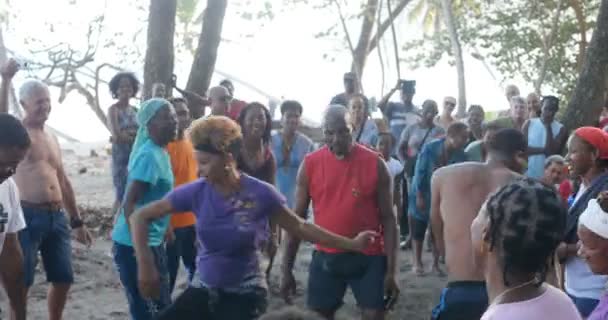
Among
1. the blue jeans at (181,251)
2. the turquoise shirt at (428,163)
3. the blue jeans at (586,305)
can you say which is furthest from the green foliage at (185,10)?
the blue jeans at (586,305)

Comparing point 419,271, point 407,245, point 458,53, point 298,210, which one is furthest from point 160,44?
point 458,53

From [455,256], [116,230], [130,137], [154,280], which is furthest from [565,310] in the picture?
[130,137]

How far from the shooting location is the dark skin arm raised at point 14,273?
530cm

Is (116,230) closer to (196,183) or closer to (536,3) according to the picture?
(196,183)

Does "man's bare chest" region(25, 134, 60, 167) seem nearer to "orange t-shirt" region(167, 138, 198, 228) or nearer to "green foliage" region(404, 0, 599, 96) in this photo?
"orange t-shirt" region(167, 138, 198, 228)

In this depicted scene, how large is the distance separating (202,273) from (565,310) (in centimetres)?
222

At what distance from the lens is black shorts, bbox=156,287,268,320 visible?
4434mm

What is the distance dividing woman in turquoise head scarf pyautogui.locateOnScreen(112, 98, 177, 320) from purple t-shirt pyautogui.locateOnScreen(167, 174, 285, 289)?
0.96 meters

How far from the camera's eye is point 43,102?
6.16 m

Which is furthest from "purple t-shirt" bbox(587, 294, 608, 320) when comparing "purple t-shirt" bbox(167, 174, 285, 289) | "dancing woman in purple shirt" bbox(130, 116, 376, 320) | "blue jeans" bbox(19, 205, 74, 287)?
A: "blue jeans" bbox(19, 205, 74, 287)

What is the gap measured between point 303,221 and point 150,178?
1203mm

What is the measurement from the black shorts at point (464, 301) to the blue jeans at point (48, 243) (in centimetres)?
284

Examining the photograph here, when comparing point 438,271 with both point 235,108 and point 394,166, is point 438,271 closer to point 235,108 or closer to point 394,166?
point 394,166

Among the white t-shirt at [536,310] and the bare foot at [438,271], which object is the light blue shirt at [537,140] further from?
the white t-shirt at [536,310]
